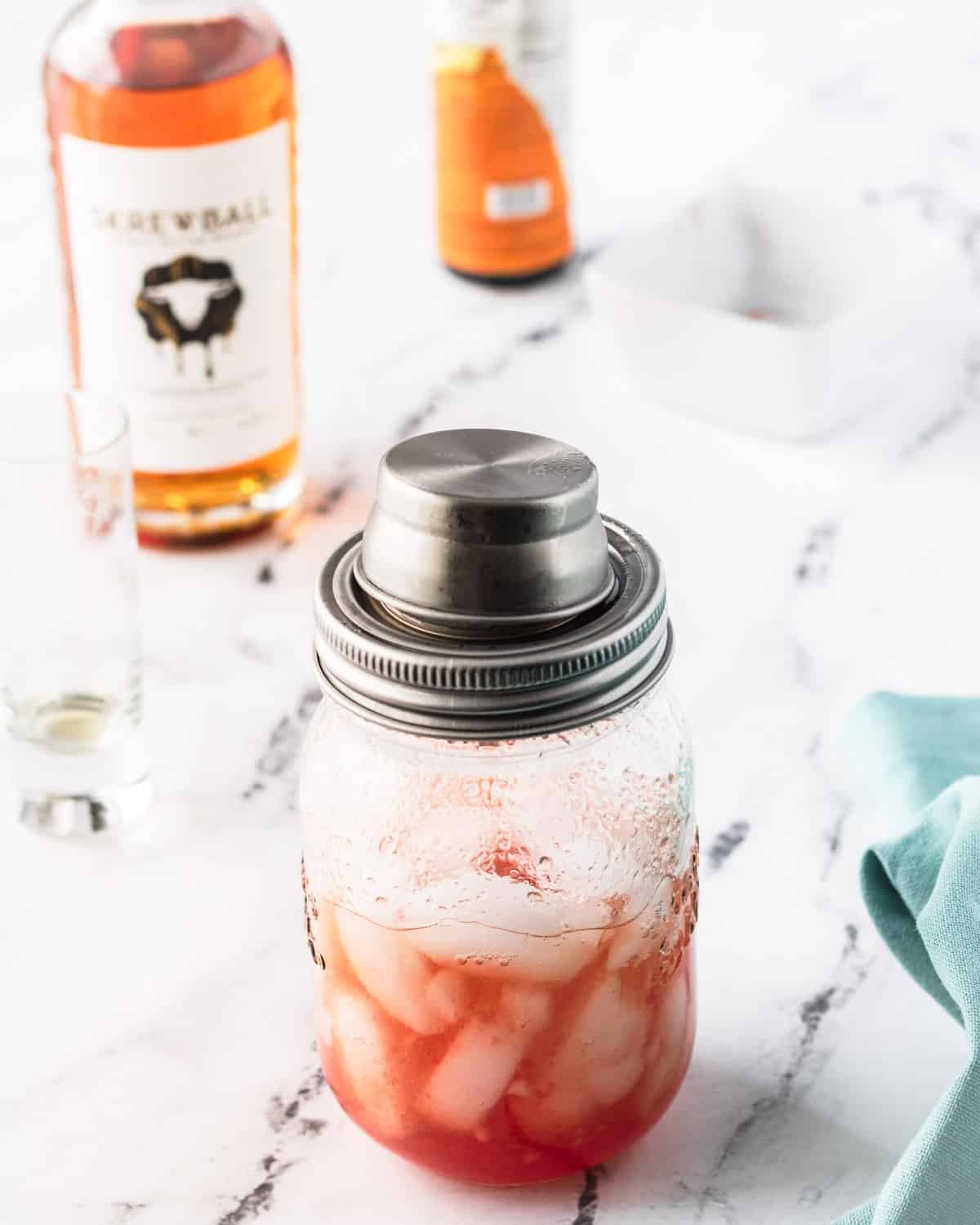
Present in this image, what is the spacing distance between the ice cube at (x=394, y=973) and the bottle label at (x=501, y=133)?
0.75m

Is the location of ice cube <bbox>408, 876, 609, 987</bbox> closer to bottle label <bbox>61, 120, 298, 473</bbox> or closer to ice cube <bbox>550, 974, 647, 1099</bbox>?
ice cube <bbox>550, 974, 647, 1099</bbox>

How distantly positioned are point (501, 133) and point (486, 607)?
0.75 meters

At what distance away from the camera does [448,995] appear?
554 millimetres

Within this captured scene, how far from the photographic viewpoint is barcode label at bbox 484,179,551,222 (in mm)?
1226

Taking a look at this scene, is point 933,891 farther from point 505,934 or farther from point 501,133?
point 501,133

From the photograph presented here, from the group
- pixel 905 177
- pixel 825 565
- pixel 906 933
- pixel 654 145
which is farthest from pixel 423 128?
pixel 906 933

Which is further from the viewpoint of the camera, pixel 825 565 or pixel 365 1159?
pixel 825 565

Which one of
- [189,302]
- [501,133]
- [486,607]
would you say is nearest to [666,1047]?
[486,607]

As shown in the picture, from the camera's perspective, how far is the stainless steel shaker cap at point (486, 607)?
0.51 m

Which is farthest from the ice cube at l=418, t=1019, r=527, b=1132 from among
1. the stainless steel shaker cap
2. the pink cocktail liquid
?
the stainless steel shaker cap

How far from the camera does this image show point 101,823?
0.79 m

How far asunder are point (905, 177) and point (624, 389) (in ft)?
1.29

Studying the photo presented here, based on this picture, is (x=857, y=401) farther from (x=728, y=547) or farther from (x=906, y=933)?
(x=906, y=933)

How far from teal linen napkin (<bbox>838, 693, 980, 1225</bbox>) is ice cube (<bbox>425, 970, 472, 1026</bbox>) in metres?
0.14
